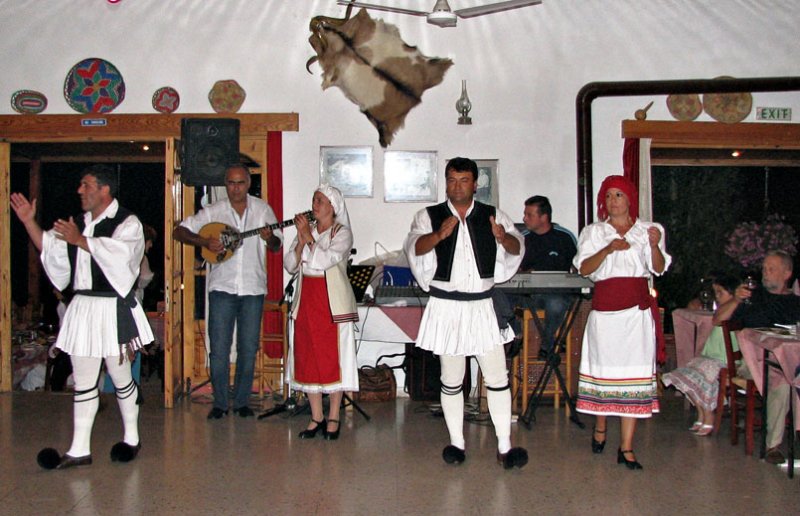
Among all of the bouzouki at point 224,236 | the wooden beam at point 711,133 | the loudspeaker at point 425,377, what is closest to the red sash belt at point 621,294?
the loudspeaker at point 425,377

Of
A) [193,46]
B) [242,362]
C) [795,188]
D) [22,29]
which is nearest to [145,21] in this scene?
[193,46]

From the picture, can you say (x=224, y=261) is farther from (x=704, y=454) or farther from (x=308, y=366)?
(x=704, y=454)

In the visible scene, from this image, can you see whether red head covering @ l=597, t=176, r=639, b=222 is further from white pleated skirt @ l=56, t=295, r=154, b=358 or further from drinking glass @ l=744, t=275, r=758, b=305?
white pleated skirt @ l=56, t=295, r=154, b=358

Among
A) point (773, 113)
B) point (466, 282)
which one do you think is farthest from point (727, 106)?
point (466, 282)

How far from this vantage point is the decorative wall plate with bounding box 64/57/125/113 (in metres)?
6.63

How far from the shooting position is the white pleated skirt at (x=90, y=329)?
418 cm

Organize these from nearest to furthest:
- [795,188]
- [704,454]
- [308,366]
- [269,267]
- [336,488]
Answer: [336,488] < [704,454] < [308,366] < [269,267] < [795,188]

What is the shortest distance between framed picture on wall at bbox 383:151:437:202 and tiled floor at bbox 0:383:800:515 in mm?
1940

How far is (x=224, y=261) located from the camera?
5699 millimetres

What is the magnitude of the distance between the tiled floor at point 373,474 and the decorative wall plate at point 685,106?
8.23ft

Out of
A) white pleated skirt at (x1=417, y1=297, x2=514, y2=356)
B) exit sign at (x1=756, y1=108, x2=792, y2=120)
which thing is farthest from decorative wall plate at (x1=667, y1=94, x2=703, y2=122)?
white pleated skirt at (x1=417, y1=297, x2=514, y2=356)

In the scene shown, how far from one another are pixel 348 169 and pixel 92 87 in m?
2.10

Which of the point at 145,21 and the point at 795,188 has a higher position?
the point at 145,21

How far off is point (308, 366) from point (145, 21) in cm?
331
